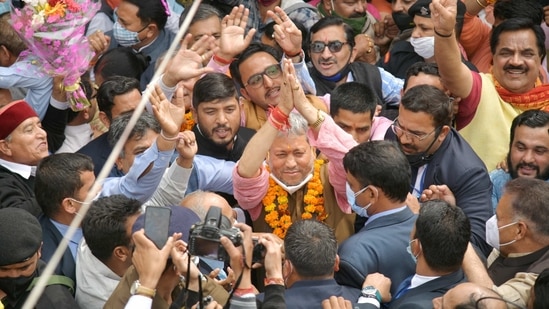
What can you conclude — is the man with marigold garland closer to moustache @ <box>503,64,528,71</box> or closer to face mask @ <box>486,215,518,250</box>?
face mask @ <box>486,215,518,250</box>

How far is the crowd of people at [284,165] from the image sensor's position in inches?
193

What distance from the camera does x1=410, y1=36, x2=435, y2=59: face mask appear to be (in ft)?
25.4

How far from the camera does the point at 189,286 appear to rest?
183 inches

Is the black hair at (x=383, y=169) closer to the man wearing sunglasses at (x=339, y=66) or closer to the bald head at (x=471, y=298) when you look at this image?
the bald head at (x=471, y=298)

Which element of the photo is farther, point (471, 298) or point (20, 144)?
point (20, 144)

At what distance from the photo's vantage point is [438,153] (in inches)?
246

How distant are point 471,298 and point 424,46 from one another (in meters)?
3.60

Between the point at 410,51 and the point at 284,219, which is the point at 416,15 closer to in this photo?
the point at 410,51

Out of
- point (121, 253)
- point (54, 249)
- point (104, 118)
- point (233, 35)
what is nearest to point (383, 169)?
point (121, 253)

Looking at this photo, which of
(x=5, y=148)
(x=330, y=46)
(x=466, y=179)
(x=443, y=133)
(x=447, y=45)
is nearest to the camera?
(x=466, y=179)

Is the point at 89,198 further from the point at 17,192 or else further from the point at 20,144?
the point at 20,144

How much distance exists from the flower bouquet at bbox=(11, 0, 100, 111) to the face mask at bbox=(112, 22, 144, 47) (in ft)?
3.57

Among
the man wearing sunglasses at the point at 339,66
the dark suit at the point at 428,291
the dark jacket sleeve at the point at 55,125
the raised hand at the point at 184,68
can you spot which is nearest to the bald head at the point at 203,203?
the dark suit at the point at 428,291

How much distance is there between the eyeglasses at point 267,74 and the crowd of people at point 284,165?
0.05 feet
